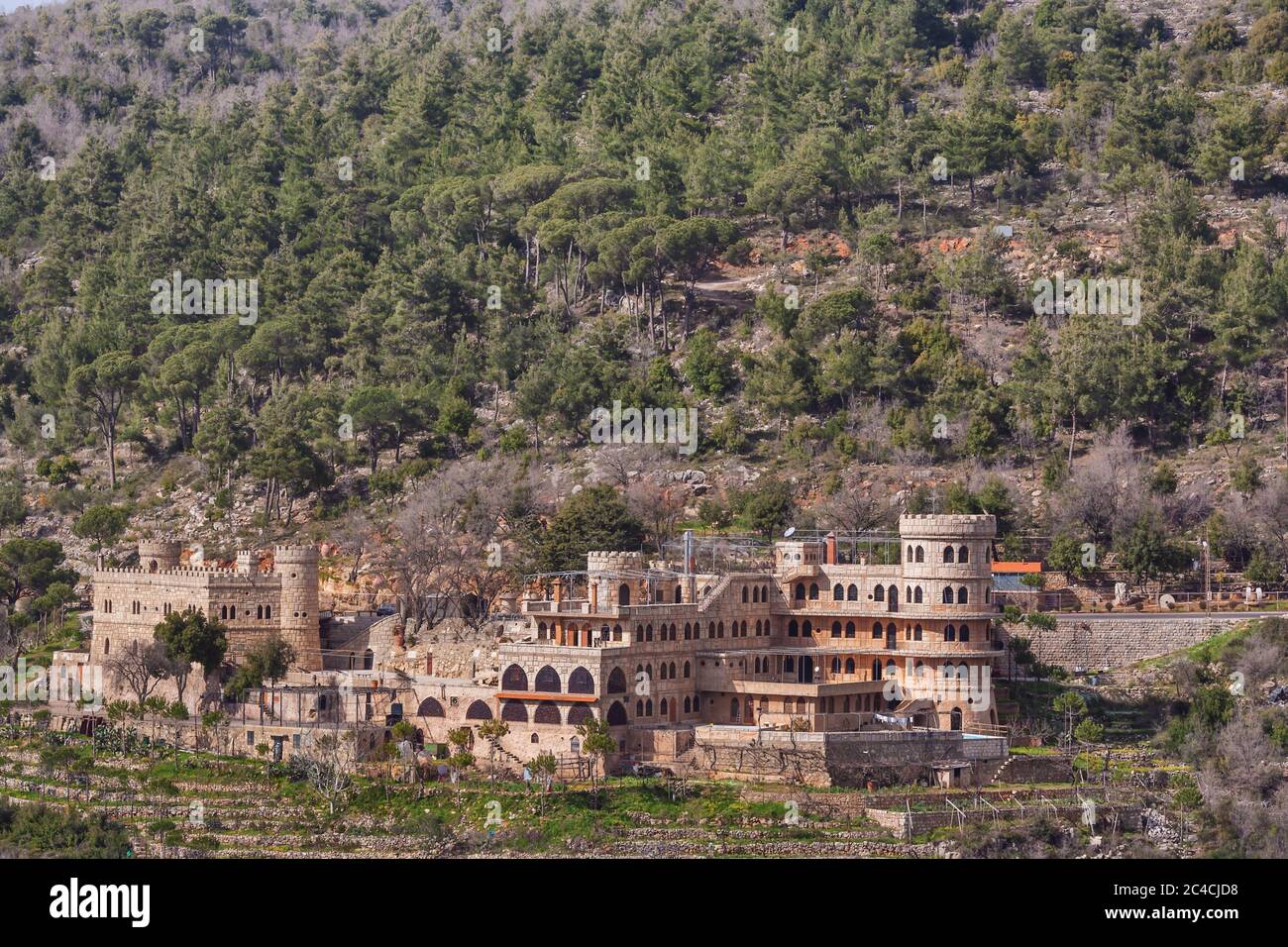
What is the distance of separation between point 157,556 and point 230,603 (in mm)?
4655

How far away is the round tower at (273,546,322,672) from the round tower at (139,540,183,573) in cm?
434

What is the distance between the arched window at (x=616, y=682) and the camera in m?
72.6

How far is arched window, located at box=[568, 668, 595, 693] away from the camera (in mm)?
72188

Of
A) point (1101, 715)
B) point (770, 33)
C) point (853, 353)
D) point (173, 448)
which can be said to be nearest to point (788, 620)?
point (1101, 715)

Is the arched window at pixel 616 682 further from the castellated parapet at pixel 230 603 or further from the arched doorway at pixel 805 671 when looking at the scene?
the castellated parapet at pixel 230 603

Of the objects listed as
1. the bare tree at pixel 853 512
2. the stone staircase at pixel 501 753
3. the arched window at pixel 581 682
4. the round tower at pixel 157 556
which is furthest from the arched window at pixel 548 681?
the round tower at pixel 157 556

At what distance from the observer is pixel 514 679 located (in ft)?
240

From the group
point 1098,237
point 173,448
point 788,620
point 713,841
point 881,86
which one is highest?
point 881,86

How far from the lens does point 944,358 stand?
104m

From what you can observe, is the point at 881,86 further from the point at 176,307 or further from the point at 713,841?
the point at 713,841

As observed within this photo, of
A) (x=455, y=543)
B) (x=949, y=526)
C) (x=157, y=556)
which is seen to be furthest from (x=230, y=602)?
(x=949, y=526)

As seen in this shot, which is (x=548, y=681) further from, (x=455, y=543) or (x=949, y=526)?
(x=455, y=543)

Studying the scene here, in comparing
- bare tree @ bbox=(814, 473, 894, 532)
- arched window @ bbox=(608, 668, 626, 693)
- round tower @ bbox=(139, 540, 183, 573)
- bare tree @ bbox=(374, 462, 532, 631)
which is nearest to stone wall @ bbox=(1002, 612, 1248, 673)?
bare tree @ bbox=(814, 473, 894, 532)

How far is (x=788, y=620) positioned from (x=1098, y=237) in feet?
133
